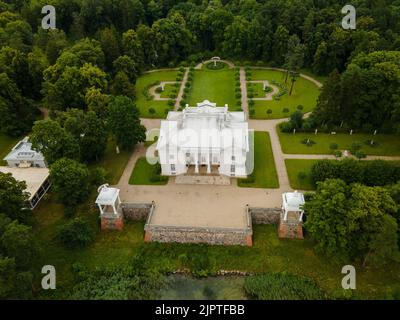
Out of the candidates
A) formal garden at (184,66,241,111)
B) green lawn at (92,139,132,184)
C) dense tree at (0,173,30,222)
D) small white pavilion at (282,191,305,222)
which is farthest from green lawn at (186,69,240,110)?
dense tree at (0,173,30,222)

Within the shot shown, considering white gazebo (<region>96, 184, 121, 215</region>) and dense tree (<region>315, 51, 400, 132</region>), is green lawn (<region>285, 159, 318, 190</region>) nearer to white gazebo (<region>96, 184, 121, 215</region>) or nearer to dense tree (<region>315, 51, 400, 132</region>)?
dense tree (<region>315, 51, 400, 132</region>)

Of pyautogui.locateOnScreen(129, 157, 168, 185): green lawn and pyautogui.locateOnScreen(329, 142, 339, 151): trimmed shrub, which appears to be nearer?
pyautogui.locateOnScreen(129, 157, 168, 185): green lawn

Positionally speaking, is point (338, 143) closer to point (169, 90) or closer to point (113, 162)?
point (113, 162)

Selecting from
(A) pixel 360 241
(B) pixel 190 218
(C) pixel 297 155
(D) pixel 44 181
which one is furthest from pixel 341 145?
(D) pixel 44 181

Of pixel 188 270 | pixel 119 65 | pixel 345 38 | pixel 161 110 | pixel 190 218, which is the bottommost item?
pixel 188 270

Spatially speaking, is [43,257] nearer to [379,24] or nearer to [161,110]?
[161,110]

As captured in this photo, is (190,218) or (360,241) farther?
(190,218)

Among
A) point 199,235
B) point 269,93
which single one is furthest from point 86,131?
point 269,93
